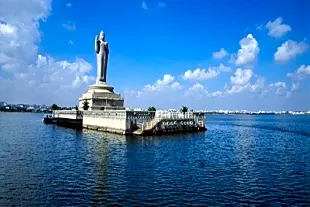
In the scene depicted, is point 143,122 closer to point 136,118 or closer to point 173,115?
point 136,118

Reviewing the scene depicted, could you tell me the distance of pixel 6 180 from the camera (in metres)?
16.1

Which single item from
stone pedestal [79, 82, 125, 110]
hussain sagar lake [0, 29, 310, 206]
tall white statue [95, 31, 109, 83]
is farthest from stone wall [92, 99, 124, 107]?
hussain sagar lake [0, 29, 310, 206]

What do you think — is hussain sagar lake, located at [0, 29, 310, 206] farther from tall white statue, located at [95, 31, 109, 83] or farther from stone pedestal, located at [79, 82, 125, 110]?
tall white statue, located at [95, 31, 109, 83]

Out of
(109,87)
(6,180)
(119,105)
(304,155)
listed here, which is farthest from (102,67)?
(6,180)

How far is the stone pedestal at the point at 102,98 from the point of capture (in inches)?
2352

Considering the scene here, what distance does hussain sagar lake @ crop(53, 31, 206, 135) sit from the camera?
3981 centimetres

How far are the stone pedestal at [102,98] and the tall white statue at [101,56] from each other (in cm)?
162

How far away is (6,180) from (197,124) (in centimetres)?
3540

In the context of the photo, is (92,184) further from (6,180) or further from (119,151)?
(119,151)

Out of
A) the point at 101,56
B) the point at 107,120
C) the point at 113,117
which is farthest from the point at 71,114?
the point at 113,117

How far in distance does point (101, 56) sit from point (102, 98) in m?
9.11

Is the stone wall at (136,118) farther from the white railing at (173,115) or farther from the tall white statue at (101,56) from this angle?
the tall white statue at (101,56)

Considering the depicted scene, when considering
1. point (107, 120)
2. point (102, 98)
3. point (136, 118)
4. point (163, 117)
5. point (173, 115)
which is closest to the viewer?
Result: point (136, 118)

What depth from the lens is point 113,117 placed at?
42500mm
